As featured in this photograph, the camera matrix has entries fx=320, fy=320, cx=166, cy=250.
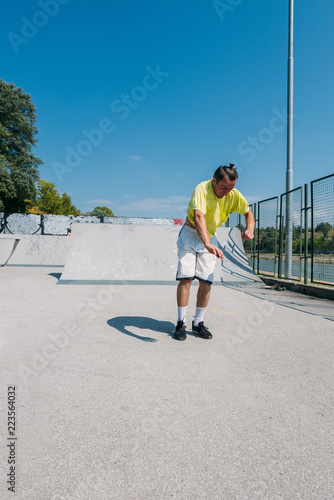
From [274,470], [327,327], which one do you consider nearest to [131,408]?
[274,470]

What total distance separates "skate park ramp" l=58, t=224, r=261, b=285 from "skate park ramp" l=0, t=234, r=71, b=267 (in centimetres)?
645

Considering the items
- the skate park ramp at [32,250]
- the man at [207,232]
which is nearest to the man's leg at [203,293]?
the man at [207,232]

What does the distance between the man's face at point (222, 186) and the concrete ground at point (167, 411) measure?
1600 millimetres

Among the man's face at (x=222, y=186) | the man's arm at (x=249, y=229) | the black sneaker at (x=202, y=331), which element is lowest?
the black sneaker at (x=202, y=331)

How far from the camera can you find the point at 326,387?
2334 mm

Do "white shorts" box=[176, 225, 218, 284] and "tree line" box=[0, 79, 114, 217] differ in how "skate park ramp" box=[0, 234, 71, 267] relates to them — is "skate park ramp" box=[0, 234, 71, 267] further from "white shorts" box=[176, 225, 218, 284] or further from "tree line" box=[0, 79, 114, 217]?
"tree line" box=[0, 79, 114, 217]

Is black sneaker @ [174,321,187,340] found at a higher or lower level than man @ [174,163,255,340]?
lower

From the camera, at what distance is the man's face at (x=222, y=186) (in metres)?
3.31

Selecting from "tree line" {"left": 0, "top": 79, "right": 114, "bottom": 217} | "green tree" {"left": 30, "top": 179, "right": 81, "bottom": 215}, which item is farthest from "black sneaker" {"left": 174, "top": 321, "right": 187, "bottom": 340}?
"green tree" {"left": 30, "top": 179, "right": 81, "bottom": 215}

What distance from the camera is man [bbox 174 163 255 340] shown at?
3336mm

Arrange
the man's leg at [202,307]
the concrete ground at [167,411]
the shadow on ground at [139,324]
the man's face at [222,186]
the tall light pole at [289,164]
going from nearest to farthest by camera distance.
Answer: the concrete ground at [167,411]
the man's face at [222,186]
the man's leg at [202,307]
the shadow on ground at [139,324]
the tall light pole at [289,164]

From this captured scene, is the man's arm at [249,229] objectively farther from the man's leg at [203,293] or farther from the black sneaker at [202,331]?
the black sneaker at [202,331]

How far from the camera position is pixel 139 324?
4098mm

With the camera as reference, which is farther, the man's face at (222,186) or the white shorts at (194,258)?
the white shorts at (194,258)
